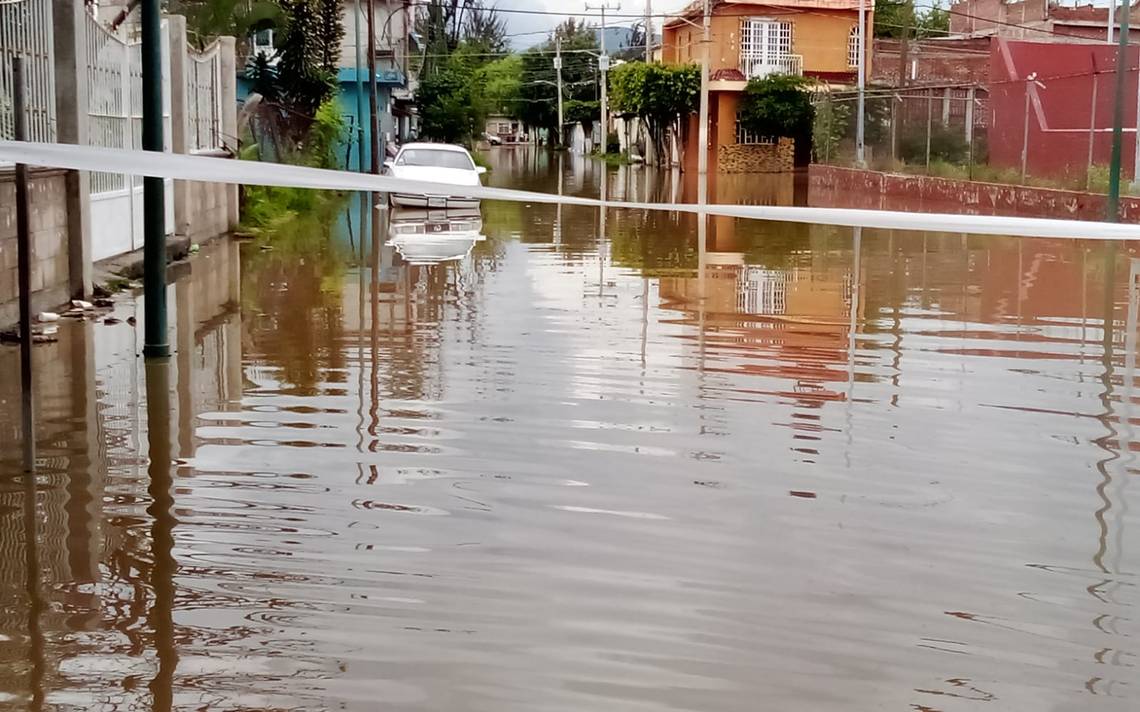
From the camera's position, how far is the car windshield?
1126 inches

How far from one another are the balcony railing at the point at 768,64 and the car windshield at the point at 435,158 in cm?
3382

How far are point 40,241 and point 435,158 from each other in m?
17.3

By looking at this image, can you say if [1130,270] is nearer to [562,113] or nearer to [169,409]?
[169,409]

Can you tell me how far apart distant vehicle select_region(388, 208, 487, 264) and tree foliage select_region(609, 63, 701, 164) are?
109 feet

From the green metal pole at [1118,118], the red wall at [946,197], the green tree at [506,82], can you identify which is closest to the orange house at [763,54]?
the red wall at [946,197]

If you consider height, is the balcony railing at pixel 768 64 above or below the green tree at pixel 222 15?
above

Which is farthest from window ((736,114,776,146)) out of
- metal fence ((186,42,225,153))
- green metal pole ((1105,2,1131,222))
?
metal fence ((186,42,225,153))

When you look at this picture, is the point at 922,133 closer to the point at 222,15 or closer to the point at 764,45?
the point at 222,15

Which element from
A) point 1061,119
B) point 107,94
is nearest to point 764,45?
point 1061,119

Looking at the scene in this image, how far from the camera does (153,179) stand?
967cm

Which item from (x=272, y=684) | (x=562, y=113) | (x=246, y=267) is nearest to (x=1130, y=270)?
(x=246, y=267)

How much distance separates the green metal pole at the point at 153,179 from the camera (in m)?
9.73

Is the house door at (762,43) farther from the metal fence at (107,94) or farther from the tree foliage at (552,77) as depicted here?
the metal fence at (107,94)

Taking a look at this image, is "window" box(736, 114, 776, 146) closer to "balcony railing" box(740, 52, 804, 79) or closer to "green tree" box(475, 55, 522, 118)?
"balcony railing" box(740, 52, 804, 79)
